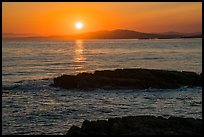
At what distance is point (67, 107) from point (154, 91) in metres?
12.1

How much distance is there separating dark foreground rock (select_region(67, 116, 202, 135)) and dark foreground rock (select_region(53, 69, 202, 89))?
2536 cm

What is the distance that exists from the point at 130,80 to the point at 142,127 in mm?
27673

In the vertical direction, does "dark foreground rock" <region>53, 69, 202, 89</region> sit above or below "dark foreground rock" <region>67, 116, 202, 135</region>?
above

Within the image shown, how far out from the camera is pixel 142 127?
14.2 metres

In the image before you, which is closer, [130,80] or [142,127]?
[142,127]

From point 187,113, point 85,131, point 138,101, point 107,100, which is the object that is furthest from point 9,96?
point 85,131

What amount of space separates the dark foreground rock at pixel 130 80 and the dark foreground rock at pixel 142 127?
25360 millimetres

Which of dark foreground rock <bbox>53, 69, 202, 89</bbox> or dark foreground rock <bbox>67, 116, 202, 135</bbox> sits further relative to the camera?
dark foreground rock <bbox>53, 69, 202, 89</bbox>

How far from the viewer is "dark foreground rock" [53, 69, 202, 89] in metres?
41.2

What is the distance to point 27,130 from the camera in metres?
22.8

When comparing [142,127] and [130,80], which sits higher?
[130,80]

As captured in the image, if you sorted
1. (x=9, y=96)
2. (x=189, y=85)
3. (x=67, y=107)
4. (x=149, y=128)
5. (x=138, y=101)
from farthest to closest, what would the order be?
(x=189, y=85)
(x=9, y=96)
(x=138, y=101)
(x=67, y=107)
(x=149, y=128)

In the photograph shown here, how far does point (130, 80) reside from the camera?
41.8 metres

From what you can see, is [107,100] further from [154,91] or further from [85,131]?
[85,131]
